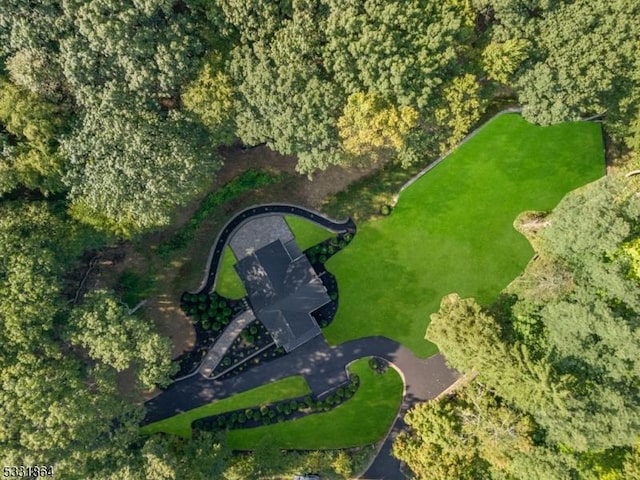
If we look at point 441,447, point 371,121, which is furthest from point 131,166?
point 441,447

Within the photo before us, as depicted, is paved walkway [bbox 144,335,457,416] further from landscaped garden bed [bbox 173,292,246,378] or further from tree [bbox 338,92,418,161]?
tree [bbox 338,92,418,161]

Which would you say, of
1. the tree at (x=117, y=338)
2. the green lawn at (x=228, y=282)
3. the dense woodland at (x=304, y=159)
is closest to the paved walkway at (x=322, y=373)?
the dense woodland at (x=304, y=159)

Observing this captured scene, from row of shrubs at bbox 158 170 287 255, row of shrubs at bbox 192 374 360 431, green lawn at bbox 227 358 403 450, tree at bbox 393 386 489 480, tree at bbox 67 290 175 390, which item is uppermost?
row of shrubs at bbox 158 170 287 255

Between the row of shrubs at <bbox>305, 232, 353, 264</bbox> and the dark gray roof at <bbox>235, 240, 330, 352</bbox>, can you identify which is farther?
the row of shrubs at <bbox>305, 232, 353, 264</bbox>

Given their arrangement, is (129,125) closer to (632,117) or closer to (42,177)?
(42,177)

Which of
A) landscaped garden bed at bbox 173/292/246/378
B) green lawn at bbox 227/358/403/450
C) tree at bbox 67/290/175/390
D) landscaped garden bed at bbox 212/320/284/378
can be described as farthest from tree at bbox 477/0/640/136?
tree at bbox 67/290/175/390

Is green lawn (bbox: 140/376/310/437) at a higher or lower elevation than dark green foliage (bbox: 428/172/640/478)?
higher

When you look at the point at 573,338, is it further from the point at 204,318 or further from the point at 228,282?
the point at 204,318
